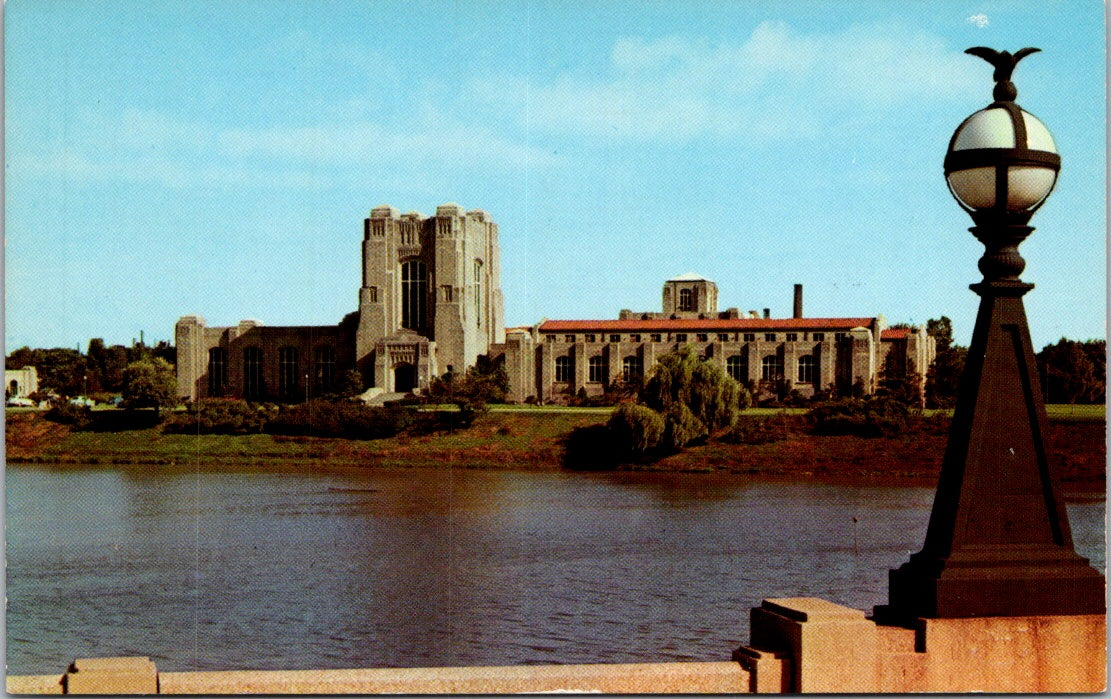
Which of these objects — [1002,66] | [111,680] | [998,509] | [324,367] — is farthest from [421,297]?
[111,680]

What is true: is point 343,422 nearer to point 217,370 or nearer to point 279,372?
point 279,372

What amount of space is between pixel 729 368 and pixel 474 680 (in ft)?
260

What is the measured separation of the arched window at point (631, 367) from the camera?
85025 mm

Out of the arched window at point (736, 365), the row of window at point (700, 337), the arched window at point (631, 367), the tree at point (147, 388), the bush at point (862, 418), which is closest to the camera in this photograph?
the bush at point (862, 418)

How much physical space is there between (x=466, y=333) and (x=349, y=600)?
65.8 m

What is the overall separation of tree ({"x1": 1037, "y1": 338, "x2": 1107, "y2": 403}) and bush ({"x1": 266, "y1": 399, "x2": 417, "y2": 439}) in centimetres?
3179

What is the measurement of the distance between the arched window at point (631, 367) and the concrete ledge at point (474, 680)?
7907 cm

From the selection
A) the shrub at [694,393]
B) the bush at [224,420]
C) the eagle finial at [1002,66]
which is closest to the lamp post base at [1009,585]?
the eagle finial at [1002,66]

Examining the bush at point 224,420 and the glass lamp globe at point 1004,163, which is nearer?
the glass lamp globe at point 1004,163

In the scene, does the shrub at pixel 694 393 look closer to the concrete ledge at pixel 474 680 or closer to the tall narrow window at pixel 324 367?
the tall narrow window at pixel 324 367

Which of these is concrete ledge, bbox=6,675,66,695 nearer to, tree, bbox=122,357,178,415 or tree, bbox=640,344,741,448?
tree, bbox=640,344,741,448

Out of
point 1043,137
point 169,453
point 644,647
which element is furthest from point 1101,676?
point 169,453

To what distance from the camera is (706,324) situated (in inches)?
3386

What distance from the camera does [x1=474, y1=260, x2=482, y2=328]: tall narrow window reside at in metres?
93.1
